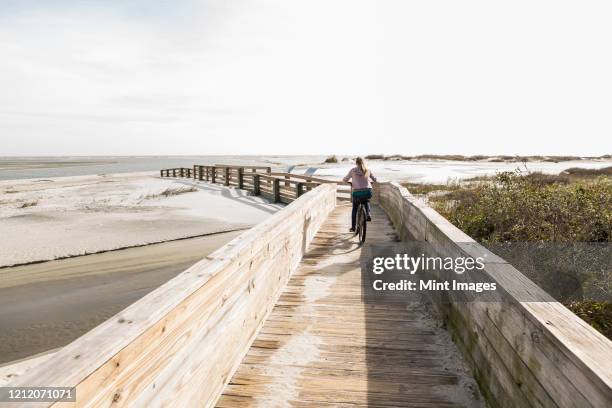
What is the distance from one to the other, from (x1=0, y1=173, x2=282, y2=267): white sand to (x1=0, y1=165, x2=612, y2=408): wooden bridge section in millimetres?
6473

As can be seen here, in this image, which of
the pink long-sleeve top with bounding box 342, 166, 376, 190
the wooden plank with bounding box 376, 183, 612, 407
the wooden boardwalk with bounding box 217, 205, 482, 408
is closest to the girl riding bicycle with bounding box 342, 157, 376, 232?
the pink long-sleeve top with bounding box 342, 166, 376, 190

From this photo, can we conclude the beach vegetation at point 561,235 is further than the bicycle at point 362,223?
No

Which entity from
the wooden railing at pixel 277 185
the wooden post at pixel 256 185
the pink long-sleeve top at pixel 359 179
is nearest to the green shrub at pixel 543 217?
the pink long-sleeve top at pixel 359 179

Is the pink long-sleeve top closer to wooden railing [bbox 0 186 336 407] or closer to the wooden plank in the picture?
wooden railing [bbox 0 186 336 407]

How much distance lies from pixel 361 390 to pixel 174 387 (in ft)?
5.12

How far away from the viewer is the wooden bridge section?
61.7 inches

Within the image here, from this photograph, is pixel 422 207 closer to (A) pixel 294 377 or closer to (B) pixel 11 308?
(A) pixel 294 377

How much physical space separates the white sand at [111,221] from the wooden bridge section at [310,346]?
647 cm

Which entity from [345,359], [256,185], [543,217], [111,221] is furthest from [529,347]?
[256,185]

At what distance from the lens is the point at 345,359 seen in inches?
134

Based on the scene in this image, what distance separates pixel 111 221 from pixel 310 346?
12355 mm

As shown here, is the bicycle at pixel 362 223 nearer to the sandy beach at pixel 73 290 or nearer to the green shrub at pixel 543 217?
the green shrub at pixel 543 217

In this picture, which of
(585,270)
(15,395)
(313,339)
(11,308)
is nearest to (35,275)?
(11,308)

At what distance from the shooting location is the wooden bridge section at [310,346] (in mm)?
1566
